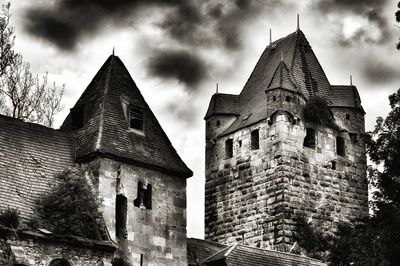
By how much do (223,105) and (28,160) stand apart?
14.5 meters

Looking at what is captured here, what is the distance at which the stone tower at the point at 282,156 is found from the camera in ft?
134

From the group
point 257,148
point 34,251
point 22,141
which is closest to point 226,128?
point 257,148

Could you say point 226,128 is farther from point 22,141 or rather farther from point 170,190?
point 22,141

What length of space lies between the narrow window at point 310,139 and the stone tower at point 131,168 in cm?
875

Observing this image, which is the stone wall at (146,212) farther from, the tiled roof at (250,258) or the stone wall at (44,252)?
the stone wall at (44,252)

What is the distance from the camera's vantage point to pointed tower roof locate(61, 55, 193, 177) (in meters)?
33.6

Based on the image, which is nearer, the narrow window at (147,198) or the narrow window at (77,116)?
the narrow window at (147,198)

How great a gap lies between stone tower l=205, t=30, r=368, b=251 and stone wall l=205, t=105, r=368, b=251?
42 mm

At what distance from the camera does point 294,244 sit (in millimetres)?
39594

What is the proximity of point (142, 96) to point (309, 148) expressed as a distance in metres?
9.12

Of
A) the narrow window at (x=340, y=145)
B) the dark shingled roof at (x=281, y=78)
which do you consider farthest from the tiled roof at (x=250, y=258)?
the narrow window at (x=340, y=145)

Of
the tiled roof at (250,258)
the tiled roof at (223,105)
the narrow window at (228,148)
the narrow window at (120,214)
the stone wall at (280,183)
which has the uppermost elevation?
the tiled roof at (223,105)

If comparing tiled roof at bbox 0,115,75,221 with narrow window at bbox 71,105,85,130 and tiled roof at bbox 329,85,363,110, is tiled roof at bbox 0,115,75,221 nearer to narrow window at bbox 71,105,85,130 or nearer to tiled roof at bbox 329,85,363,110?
narrow window at bbox 71,105,85,130

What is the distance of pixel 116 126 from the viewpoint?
113ft
